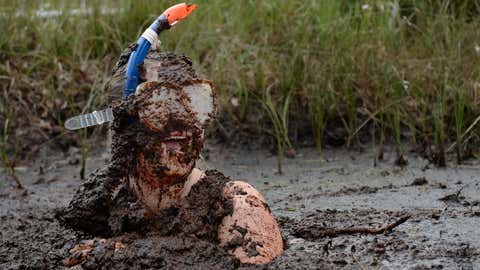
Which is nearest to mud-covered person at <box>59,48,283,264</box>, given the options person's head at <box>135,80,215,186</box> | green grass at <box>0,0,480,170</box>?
person's head at <box>135,80,215,186</box>

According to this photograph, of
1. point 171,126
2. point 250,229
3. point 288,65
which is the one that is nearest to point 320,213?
point 250,229

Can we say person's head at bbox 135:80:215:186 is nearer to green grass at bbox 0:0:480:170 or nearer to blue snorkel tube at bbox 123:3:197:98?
blue snorkel tube at bbox 123:3:197:98

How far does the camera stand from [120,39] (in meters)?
5.05

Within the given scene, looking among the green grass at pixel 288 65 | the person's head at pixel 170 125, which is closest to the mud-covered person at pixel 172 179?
the person's head at pixel 170 125

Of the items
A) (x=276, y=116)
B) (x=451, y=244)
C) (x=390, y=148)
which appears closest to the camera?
(x=451, y=244)

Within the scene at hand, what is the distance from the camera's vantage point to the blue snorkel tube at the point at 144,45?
7.96ft

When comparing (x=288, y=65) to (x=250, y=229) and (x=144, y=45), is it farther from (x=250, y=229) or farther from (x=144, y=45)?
(x=250, y=229)

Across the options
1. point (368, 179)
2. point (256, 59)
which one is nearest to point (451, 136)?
point (368, 179)

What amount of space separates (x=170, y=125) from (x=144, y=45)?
252mm

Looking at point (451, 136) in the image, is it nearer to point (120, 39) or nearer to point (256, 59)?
point (256, 59)

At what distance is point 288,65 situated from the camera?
15.3ft

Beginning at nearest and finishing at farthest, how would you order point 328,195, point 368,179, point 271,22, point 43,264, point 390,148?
point 43,264
point 328,195
point 368,179
point 390,148
point 271,22

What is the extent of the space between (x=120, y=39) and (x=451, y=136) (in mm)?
1869

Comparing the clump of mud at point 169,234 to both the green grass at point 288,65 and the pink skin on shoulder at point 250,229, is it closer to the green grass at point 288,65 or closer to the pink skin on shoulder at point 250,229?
the pink skin on shoulder at point 250,229
